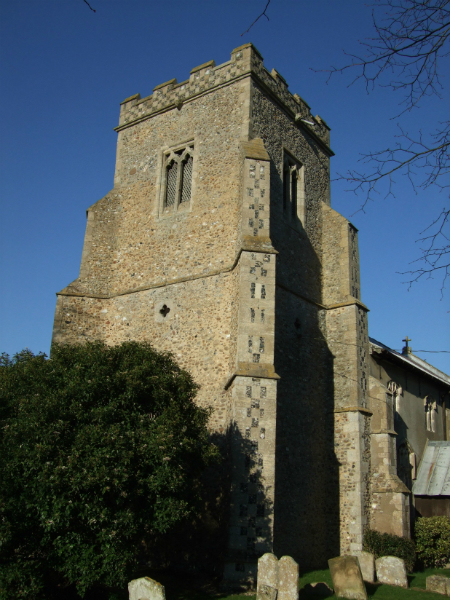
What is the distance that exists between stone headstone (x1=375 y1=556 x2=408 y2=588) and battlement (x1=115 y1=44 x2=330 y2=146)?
581 inches

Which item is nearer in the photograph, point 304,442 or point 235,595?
point 235,595

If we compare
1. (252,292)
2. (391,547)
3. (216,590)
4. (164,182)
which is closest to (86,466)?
(216,590)

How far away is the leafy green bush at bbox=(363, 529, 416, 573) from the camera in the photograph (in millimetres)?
15414

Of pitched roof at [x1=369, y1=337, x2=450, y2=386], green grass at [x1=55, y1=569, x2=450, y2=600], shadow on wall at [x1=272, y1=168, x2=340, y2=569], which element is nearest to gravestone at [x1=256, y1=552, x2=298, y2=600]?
green grass at [x1=55, y1=569, x2=450, y2=600]

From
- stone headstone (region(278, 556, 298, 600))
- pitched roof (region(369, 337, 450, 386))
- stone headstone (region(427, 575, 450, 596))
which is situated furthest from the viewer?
pitched roof (region(369, 337, 450, 386))

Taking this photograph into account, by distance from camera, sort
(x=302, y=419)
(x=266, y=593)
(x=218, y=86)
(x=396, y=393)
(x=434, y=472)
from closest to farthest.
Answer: (x=266, y=593)
(x=302, y=419)
(x=218, y=86)
(x=434, y=472)
(x=396, y=393)

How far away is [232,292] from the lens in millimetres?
16016

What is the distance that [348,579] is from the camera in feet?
38.8

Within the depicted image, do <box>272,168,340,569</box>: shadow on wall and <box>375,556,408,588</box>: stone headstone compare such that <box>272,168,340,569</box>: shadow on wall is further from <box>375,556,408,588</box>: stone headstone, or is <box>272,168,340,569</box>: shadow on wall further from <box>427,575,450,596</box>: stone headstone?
<box>427,575,450,596</box>: stone headstone

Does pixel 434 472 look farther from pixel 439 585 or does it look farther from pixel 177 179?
pixel 177 179

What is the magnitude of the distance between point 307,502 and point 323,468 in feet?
4.54

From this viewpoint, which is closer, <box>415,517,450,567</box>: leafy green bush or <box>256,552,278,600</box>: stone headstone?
<box>256,552,278,600</box>: stone headstone

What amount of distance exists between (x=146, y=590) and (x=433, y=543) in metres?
11.5

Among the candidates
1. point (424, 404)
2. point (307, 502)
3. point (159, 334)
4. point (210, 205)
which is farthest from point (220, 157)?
point (424, 404)
